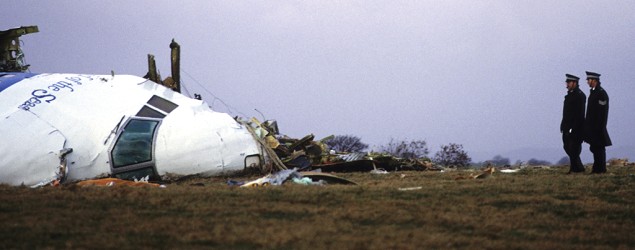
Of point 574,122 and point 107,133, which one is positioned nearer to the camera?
point 107,133

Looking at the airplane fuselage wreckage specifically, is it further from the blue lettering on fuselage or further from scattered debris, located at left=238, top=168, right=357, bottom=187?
scattered debris, located at left=238, top=168, right=357, bottom=187

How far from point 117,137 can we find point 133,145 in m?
0.32

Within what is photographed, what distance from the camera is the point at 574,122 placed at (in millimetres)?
17844

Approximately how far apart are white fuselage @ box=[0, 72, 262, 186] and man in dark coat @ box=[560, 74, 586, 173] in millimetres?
6725

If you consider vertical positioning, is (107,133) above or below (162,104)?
below

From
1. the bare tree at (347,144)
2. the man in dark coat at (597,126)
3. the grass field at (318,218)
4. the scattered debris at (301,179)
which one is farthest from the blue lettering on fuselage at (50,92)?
the bare tree at (347,144)

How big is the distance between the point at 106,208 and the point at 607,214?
6068 mm

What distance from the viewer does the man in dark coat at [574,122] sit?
702 inches

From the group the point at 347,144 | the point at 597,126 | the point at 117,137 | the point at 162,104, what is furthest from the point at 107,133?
the point at 347,144

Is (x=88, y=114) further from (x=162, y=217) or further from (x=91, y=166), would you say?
(x=162, y=217)

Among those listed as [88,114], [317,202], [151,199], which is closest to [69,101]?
[88,114]

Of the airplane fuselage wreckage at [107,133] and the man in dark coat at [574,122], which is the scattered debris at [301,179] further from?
the man in dark coat at [574,122]

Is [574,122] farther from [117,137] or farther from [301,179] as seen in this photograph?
[117,137]

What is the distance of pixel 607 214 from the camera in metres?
10.2
